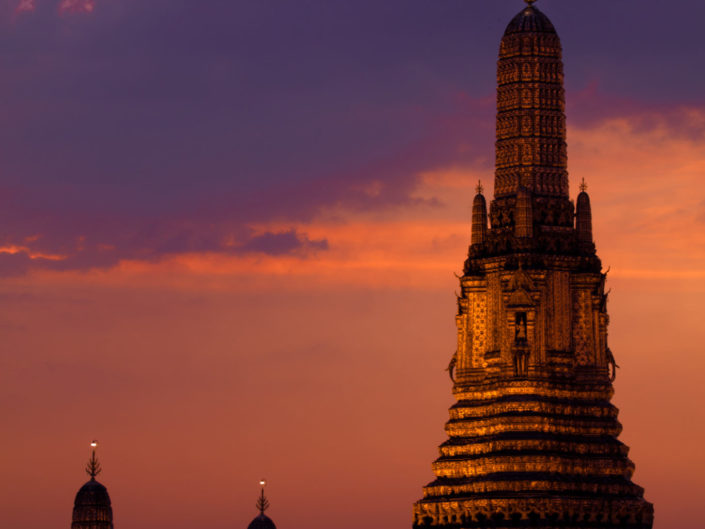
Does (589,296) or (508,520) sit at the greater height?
(589,296)

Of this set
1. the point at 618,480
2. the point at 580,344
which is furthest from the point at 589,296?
the point at 618,480

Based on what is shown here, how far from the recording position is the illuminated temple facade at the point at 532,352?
12588 cm

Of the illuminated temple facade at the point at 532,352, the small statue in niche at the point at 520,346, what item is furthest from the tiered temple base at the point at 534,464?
the small statue in niche at the point at 520,346

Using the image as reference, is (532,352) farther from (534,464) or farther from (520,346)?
(534,464)

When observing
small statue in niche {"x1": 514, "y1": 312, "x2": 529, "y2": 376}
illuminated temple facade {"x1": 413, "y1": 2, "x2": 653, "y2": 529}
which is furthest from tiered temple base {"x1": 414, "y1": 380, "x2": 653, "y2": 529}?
small statue in niche {"x1": 514, "y1": 312, "x2": 529, "y2": 376}

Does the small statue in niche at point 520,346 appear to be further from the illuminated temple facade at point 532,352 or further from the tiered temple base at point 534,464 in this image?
the tiered temple base at point 534,464

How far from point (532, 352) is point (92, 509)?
27.3m

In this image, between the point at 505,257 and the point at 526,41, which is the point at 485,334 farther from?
the point at 526,41

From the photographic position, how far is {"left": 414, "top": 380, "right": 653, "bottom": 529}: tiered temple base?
125 m

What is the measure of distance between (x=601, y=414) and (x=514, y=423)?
5832mm

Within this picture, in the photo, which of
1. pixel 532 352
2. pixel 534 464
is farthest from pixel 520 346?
pixel 534 464

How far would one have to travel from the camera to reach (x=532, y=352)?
128250 mm

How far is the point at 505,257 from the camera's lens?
131m

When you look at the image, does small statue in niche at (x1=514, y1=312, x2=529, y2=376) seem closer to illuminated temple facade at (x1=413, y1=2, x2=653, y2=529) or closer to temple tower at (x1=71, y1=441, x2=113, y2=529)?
illuminated temple facade at (x1=413, y1=2, x2=653, y2=529)
